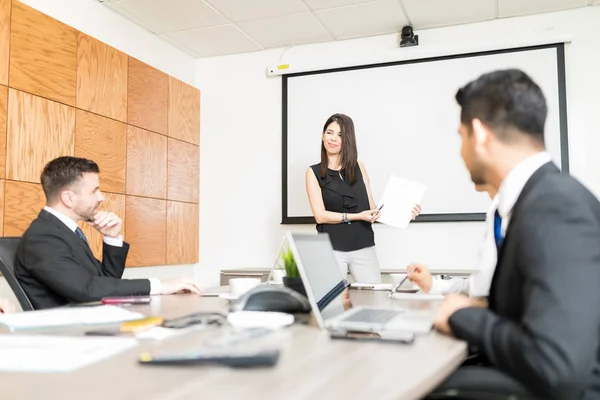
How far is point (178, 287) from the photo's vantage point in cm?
202

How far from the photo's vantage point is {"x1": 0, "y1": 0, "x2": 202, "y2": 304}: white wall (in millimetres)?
3544

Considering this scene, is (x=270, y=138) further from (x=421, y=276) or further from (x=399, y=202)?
(x=421, y=276)

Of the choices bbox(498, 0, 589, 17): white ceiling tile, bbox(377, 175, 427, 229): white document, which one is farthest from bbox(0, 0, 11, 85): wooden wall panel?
bbox(498, 0, 589, 17): white ceiling tile

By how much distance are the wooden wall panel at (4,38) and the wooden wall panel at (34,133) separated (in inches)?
3.6

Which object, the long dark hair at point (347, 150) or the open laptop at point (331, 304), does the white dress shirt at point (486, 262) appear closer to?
the open laptop at point (331, 304)

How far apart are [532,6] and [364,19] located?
1.21m

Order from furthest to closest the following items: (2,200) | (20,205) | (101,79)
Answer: (101,79) < (20,205) < (2,200)

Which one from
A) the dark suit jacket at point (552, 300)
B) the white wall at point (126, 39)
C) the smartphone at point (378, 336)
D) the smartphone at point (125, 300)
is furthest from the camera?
the white wall at point (126, 39)

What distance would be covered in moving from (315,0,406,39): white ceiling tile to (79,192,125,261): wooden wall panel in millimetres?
1994

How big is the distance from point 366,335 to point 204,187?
157 inches

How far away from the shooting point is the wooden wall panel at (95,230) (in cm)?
362

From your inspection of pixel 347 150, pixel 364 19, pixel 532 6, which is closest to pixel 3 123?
pixel 347 150

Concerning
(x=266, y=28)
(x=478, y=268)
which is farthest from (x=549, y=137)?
(x=478, y=268)

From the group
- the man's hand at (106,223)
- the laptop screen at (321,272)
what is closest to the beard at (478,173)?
the laptop screen at (321,272)
